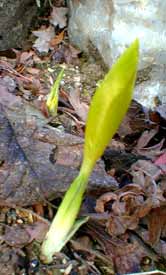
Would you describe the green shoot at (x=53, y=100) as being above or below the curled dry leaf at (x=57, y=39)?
below

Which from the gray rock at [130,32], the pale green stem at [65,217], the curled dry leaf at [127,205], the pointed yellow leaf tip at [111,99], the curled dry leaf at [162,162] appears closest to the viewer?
the pointed yellow leaf tip at [111,99]

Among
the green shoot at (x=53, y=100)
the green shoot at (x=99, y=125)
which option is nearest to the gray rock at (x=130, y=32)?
the green shoot at (x=53, y=100)

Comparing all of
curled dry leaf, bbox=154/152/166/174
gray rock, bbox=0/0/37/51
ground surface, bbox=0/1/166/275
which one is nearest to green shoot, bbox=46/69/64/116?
ground surface, bbox=0/1/166/275

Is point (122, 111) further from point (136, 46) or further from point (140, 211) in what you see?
point (140, 211)

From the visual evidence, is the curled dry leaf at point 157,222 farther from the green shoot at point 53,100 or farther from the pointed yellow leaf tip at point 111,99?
the green shoot at point 53,100

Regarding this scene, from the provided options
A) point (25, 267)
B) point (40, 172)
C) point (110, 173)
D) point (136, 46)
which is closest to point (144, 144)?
point (110, 173)

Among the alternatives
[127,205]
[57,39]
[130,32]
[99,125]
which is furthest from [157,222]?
[57,39]
